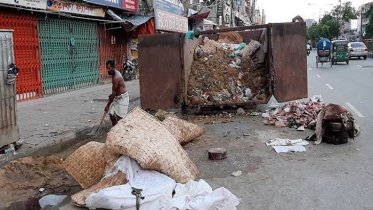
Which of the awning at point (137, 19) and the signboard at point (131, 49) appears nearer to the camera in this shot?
the awning at point (137, 19)

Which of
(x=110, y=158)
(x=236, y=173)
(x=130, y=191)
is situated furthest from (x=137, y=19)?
(x=130, y=191)

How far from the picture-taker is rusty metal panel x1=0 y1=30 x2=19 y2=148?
18.4 feet

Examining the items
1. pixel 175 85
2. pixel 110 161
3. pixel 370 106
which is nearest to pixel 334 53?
pixel 370 106

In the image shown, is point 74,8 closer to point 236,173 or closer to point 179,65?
point 179,65

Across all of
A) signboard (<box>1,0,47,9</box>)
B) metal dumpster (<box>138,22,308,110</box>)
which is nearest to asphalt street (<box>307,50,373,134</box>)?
metal dumpster (<box>138,22,308,110</box>)

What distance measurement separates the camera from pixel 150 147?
13.9 feet

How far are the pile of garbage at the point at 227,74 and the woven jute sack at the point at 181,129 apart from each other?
2545mm

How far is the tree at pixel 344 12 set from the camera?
255 feet

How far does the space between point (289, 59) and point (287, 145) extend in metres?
3.31

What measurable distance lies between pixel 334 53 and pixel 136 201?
25406 mm

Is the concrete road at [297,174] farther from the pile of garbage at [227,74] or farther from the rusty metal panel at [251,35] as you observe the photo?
the rusty metal panel at [251,35]

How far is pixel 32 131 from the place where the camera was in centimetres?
732

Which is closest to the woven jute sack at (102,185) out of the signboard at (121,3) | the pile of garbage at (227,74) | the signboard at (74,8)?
the pile of garbage at (227,74)

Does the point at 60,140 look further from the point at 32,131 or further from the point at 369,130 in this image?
the point at 369,130
